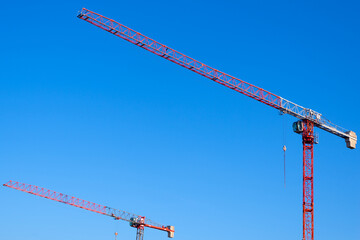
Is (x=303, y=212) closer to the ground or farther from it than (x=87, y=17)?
closer to the ground

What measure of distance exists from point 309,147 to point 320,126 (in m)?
6.57

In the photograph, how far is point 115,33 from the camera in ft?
481

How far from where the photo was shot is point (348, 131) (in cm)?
16262

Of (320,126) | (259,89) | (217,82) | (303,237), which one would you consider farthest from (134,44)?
(303,237)

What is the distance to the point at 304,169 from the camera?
495 ft

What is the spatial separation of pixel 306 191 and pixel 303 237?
11822mm

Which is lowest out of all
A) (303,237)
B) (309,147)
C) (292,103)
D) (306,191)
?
(303,237)

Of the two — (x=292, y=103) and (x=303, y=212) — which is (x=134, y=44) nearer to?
(x=292, y=103)

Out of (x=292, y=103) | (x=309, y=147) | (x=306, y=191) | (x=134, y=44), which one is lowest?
(x=306, y=191)

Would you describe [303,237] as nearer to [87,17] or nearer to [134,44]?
[134,44]

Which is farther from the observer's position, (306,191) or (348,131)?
(348,131)

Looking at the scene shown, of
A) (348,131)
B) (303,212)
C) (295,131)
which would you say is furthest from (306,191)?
(348,131)

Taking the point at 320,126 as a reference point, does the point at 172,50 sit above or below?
above

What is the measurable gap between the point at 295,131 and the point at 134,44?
157 feet
